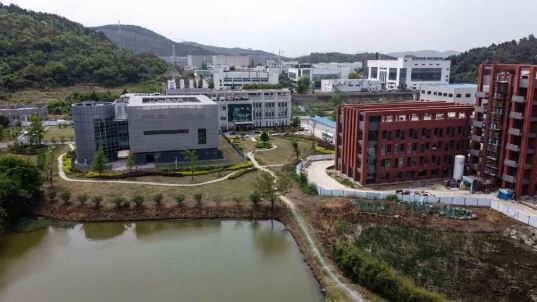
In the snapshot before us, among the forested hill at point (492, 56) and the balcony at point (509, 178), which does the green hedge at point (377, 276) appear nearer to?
the balcony at point (509, 178)

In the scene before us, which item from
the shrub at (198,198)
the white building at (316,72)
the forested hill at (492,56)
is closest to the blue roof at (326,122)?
the shrub at (198,198)

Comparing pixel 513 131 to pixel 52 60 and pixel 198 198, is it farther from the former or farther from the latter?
pixel 52 60

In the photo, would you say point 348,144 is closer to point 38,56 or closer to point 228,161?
point 228,161

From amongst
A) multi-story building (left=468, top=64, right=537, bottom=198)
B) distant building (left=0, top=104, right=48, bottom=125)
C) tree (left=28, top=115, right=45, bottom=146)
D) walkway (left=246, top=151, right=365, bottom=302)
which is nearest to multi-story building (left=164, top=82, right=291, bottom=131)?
tree (left=28, top=115, right=45, bottom=146)

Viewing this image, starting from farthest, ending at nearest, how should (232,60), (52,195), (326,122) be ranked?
(232,60)
(326,122)
(52,195)

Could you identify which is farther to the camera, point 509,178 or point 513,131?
point 509,178

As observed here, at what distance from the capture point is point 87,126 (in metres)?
38.5

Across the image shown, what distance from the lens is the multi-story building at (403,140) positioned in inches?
1270

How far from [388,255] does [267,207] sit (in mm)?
9651

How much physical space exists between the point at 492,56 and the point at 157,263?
10788 centimetres

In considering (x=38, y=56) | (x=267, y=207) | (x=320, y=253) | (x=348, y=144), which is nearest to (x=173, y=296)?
(x=320, y=253)

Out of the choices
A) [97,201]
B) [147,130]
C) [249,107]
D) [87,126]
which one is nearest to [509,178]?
[97,201]

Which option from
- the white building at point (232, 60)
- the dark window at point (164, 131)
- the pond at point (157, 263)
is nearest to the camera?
the pond at point (157, 263)

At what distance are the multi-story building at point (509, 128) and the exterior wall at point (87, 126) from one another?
107 feet
